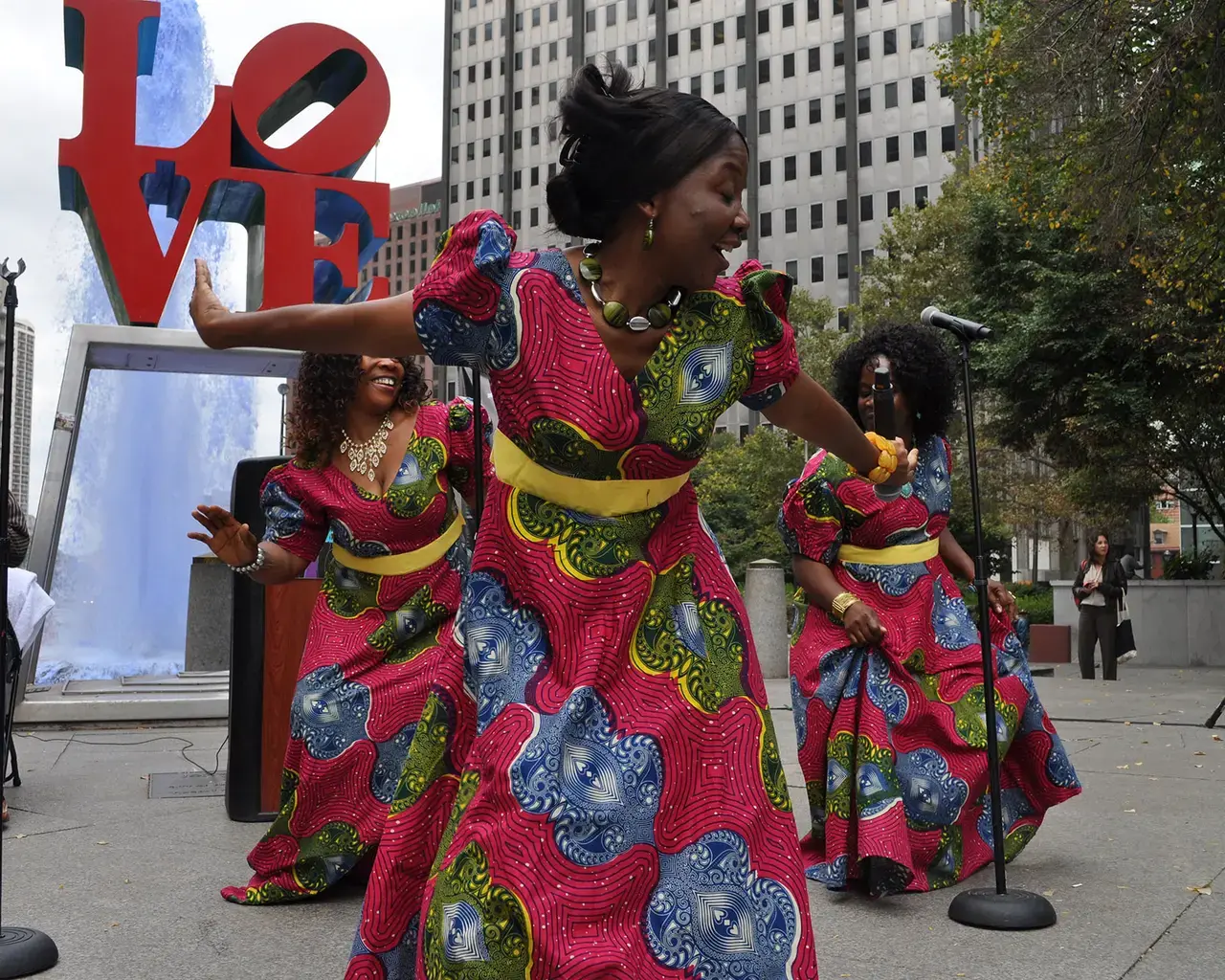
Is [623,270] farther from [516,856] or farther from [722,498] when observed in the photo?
[722,498]

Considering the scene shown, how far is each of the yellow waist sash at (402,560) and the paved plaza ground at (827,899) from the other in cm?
114

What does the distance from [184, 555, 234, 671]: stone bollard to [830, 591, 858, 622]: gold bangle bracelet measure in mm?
9988

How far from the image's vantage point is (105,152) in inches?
473

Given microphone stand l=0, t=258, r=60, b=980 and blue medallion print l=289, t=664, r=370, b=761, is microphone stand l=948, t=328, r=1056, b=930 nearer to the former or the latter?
blue medallion print l=289, t=664, r=370, b=761

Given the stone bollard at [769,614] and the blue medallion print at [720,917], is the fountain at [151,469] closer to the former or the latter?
the stone bollard at [769,614]

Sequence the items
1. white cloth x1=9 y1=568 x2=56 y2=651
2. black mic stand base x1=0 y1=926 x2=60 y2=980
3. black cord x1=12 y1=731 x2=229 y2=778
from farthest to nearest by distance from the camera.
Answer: black cord x1=12 y1=731 x2=229 y2=778 < white cloth x1=9 y1=568 x2=56 y2=651 < black mic stand base x1=0 y1=926 x2=60 y2=980

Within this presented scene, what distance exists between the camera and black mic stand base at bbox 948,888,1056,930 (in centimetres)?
404

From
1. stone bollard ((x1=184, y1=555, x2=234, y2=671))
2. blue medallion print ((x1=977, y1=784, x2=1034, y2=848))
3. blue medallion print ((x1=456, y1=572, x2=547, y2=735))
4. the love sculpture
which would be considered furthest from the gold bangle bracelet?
stone bollard ((x1=184, y1=555, x2=234, y2=671))

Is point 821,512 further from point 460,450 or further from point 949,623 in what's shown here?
point 460,450

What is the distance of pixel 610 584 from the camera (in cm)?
236

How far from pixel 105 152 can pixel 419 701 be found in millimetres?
9333

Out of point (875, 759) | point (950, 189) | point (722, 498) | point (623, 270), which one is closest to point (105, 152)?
point (875, 759)

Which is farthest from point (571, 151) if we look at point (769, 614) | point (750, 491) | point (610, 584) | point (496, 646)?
point (750, 491)

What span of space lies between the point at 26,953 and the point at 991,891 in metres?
2.98
